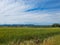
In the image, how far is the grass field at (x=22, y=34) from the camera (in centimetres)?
287

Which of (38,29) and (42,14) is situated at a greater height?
(42,14)

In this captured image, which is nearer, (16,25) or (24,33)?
(16,25)

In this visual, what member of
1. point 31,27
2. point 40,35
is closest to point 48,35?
point 40,35

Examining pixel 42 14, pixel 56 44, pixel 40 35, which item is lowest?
pixel 56 44

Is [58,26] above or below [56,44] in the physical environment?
above

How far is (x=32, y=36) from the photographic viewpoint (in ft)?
9.78

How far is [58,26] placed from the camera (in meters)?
3.11

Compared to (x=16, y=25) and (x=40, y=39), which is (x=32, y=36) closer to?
(x=40, y=39)

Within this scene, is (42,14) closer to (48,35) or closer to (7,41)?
(48,35)

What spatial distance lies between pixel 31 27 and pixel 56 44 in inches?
24.3

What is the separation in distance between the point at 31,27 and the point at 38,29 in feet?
0.53

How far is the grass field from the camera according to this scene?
287 cm

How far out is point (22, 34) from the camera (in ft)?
10.0

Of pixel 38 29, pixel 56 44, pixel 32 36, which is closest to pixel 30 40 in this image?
pixel 32 36
